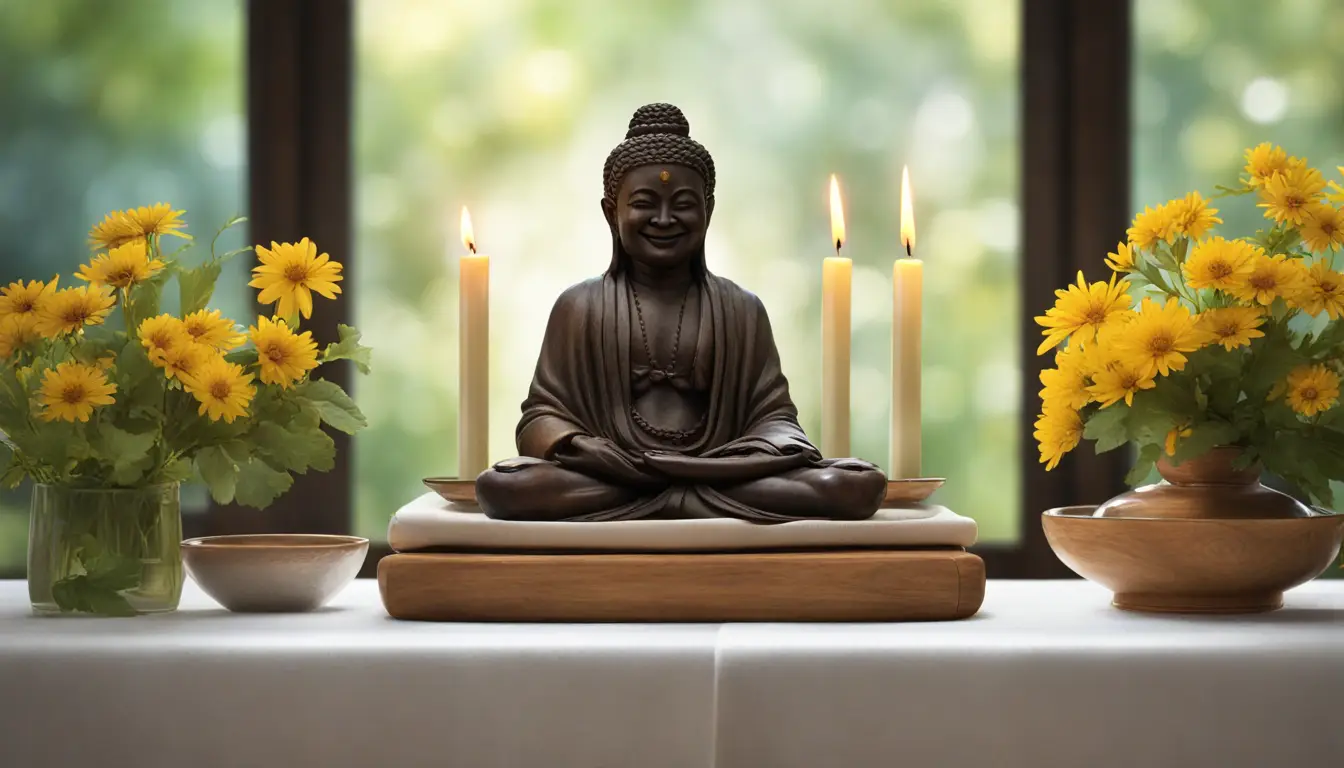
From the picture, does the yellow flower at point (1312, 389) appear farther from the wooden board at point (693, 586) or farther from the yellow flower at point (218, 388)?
the yellow flower at point (218, 388)

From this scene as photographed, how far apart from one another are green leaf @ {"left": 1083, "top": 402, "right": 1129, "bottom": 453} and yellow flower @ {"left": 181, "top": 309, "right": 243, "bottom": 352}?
2.75 ft

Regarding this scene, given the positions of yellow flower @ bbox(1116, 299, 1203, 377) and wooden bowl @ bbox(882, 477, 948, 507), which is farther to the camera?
wooden bowl @ bbox(882, 477, 948, 507)

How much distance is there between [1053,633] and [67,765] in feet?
2.73

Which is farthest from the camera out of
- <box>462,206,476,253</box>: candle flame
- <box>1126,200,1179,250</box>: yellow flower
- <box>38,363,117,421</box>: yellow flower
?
<box>462,206,476,253</box>: candle flame

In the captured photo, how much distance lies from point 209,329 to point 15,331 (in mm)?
186

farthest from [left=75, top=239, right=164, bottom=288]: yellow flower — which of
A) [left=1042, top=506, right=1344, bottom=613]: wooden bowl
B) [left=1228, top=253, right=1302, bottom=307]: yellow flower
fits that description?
[left=1228, top=253, right=1302, bottom=307]: yellow flower

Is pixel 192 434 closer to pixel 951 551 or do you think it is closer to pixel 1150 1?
pixel 951 551

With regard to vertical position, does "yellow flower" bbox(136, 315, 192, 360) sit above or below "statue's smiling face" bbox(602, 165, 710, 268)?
below

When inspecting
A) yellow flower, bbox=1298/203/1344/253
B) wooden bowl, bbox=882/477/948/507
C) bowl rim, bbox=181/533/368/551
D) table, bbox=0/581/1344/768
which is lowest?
table, bbox=0/581/1344/768

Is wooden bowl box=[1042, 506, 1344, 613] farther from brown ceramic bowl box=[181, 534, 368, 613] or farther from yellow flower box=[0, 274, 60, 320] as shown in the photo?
yellow flower box=[0, 274, 60, 320]

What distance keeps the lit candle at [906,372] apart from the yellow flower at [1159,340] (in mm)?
266

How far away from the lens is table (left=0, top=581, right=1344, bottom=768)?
1.10m

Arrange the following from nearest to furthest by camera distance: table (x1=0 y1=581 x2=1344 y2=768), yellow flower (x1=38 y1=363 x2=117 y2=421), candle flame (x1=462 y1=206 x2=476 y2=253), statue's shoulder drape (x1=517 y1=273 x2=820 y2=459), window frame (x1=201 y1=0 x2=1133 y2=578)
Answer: table (x1=0 y1=581 x2=1344 y2=768), yellow flower (x1=38 y1=363 x2=117 y2=421), statue's shoulder drape (x1=517 y1=273 x2=820 y2=459), candle flame (x1=462 y1=206 x2=476 y2=253), window frame (x1=201 y1=0 x2=1133 y2=578)

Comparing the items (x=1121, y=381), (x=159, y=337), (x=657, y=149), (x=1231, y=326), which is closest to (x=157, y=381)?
(x=159, y=337)
